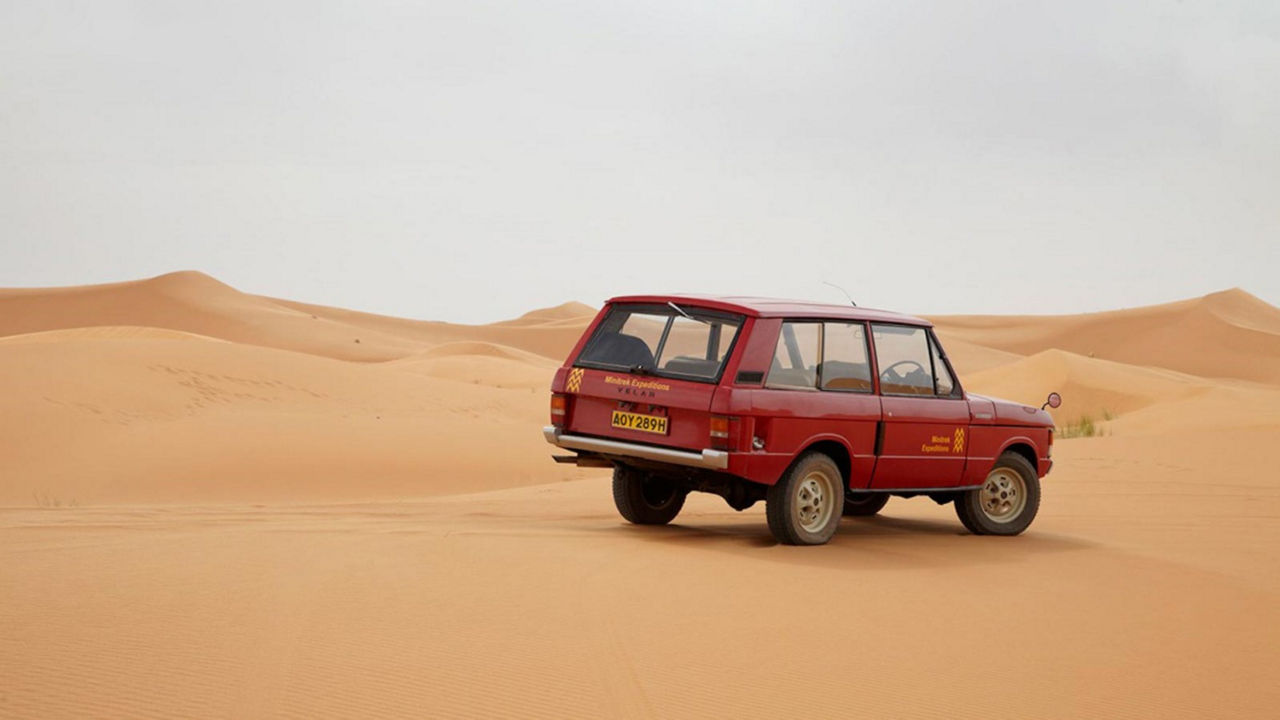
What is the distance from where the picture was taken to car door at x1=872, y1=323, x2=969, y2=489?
10727 millimetres

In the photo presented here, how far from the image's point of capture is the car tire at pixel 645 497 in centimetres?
1141

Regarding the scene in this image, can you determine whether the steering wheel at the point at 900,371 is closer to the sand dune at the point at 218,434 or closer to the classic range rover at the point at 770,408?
the classic range rover at the point at 770,408

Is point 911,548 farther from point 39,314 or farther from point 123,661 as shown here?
point 39,314

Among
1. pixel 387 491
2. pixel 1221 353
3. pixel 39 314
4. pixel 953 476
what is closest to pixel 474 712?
pixel 953 476

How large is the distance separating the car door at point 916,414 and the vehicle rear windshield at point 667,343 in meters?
1.33

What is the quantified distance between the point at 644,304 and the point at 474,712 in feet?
17.8

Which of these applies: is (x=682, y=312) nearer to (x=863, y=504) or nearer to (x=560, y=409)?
(x=560, y=409)

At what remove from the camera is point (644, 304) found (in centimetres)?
1052

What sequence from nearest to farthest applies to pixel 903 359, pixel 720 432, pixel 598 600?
pixel 598 600, pixel 720 432, pixel 903 359

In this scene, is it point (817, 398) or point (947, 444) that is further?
point (947, 444)

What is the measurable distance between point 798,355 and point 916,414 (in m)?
1.24

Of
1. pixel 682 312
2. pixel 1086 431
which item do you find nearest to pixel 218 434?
pixel 682 312

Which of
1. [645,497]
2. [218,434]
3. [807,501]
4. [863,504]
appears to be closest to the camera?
[807,501]

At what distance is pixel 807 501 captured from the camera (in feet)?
33.8
